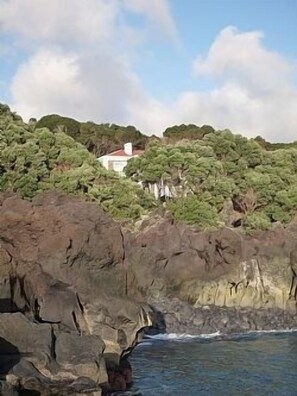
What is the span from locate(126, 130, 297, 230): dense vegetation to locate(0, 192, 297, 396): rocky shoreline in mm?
9587

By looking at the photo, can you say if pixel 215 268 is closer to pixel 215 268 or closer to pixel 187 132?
pixel 215 268

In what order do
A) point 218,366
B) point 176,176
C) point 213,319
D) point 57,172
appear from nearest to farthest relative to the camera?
point 218,366 → point 213,319 → point 57,172 → point 176,176

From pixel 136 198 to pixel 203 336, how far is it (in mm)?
23299

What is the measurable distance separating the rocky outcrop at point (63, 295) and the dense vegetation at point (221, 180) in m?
23.8

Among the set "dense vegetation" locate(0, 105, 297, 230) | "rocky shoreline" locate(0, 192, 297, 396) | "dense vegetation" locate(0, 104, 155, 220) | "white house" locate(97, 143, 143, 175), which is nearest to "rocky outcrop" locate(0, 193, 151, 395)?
"rocky shoreline" locate(0, 192, 297, 396)

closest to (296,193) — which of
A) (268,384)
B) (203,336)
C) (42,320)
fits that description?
(203,336)

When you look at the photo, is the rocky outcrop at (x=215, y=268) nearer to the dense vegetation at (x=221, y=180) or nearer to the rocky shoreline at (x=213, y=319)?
the rocky shoreline at (x=213, y=319)

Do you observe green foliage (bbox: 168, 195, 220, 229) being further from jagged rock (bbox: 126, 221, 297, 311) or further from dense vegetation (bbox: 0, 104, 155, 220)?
jagged rock (bbox: 126, 221, 297, 311)

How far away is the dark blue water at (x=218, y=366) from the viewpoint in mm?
24500

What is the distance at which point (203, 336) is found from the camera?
36.1 meters

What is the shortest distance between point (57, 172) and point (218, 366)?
3286cm

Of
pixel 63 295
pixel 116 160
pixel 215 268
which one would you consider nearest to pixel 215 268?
pixel 215 268

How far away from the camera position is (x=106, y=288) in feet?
94.9

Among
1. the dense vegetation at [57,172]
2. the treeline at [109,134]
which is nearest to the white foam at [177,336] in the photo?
the dense vegetation at [57,172]
